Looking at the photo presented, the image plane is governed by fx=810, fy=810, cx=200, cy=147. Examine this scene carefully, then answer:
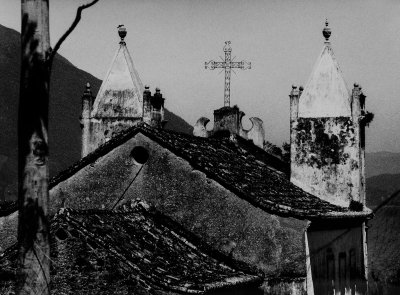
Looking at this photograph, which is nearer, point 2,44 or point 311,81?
point 311,81

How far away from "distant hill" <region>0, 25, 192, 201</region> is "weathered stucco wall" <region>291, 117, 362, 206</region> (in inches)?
1473

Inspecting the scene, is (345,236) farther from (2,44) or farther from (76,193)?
(2,44)

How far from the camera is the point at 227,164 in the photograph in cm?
1834

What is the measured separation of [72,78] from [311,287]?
60.7 m

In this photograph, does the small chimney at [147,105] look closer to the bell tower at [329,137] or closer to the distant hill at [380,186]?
the bell tower at [329,137]

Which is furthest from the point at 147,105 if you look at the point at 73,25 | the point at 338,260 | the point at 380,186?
the point at 380,186

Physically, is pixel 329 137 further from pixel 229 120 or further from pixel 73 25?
pixel 73 25

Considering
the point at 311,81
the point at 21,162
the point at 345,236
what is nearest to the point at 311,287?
the point at 345,236

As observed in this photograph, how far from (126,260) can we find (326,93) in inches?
381

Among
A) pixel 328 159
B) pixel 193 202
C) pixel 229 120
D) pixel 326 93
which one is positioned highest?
pixel 326 93

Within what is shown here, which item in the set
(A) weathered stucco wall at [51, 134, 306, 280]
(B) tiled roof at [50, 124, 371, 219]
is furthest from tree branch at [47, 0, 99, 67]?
(A) weathered stucco wall at [51, 134, 306, 280]

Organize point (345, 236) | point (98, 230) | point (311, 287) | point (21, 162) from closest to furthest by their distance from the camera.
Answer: point (21, 162) < point (98, 230) < point (311, 287) < point (345, 236)

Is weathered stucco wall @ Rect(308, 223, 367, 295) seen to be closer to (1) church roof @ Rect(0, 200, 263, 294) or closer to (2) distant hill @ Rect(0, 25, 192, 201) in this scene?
(1) church roof @ Rect(0, 200, 263, 294)

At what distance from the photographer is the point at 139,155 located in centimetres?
1731
